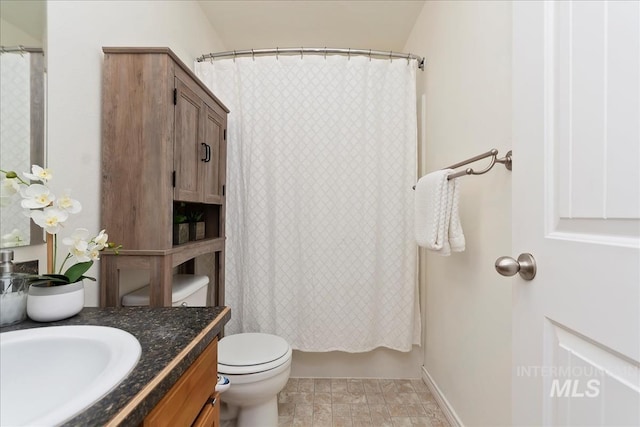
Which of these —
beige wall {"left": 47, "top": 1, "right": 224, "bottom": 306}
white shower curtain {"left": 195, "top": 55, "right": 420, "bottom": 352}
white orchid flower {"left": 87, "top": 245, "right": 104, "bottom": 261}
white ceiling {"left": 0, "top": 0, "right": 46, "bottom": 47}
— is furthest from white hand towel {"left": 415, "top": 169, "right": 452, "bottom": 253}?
white ceiling {"left": 0, "top": 0, "right": 46, "bottom": 47}

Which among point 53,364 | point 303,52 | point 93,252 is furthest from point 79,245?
point 303,52

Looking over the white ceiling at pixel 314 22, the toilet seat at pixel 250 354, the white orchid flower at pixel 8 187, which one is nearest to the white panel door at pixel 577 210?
the toilet seat at pixel 250 354

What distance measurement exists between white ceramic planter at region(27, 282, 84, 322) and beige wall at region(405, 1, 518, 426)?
1.40 meters

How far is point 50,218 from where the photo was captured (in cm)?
76

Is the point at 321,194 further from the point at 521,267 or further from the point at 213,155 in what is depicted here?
the point at 521,267

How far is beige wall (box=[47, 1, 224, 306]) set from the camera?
962 mm

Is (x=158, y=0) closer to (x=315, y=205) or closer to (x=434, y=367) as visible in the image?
(x=315, y=205)

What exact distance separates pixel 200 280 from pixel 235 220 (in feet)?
1.56

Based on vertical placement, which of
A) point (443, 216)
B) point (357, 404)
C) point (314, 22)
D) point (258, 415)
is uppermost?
point (314, 22)

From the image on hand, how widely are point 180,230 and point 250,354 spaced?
0.67 metres

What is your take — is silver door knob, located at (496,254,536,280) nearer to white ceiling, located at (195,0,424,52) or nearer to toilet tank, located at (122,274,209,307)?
toilet tank, located at (122,274,209,307)

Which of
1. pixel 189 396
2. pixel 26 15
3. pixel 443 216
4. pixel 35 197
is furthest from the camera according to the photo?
Answer: pixel 443 216

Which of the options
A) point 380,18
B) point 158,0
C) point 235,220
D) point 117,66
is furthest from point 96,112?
point 380,18

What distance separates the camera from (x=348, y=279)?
6.15 feet
